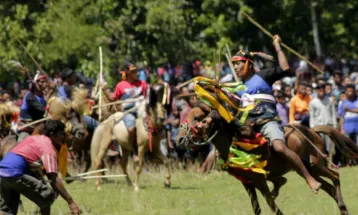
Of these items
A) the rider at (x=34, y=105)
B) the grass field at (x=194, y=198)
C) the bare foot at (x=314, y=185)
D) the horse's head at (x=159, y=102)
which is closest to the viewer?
the bare foot at (x=314, y=185)

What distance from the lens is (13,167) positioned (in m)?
13.4

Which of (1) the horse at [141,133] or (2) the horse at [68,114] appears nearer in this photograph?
(2) the horse at [68,114]

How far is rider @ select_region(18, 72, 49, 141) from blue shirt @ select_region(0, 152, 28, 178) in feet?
17.0

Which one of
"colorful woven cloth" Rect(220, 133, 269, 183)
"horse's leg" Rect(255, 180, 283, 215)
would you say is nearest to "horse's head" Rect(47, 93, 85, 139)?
"colorful woven cloth" Rect(220, 133, 269, 183)

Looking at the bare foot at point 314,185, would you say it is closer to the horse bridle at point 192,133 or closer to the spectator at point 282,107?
the horse bridle at point 192,133

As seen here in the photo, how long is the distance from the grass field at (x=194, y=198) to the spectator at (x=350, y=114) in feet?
6.59

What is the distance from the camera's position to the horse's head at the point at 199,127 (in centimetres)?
1327

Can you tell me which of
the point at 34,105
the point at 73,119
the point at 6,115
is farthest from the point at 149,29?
the point at 6,115

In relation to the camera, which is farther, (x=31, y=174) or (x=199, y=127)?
(x=31, y=174)

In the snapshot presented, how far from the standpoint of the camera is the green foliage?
28359 mm

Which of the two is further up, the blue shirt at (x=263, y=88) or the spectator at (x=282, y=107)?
the blue shirt at (x=263, y=88)

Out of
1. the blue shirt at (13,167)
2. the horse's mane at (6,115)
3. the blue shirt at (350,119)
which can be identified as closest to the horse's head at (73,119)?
the horse's mane at (6,115)

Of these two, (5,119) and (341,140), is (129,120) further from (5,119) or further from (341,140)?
(341,140)

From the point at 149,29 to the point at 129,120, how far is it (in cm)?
985
